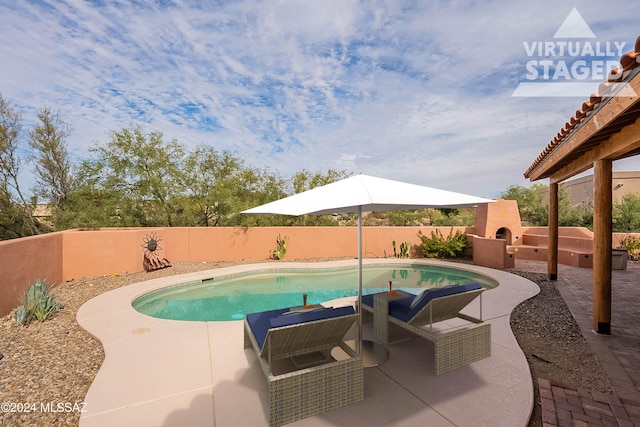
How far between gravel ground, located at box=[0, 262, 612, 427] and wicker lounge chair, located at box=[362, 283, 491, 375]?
2.18 ft

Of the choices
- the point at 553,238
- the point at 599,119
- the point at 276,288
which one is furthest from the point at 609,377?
the point at 276,288

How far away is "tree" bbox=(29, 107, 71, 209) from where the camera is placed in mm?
16016

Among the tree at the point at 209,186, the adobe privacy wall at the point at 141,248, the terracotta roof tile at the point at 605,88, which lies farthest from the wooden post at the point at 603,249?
the tree at the point at 209,186

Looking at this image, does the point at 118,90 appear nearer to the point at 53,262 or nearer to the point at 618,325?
the point at 53,262

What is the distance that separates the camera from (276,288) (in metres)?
9.22

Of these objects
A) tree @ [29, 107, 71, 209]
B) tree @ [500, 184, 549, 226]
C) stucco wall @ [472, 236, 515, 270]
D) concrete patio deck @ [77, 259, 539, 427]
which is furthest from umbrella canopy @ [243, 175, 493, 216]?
tree @ [500, 184, 549, 226]

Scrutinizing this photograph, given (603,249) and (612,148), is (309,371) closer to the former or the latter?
(603,249)

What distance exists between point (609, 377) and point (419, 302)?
2.19 meters

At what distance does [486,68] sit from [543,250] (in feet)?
24.9

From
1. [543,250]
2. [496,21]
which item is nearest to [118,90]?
[496,21]

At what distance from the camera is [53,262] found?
26.5 ft

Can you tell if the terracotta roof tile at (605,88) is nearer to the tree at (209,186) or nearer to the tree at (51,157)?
the tree at (209,186)

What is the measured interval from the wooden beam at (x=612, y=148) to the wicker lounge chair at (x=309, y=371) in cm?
423

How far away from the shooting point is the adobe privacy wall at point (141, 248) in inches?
250
